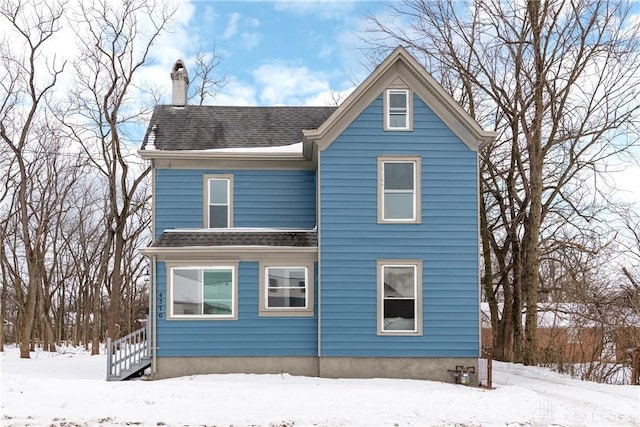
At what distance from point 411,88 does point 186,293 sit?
7.79 metres

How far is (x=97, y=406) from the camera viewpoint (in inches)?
452

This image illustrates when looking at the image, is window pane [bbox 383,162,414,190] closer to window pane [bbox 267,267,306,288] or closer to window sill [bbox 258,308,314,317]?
window pane [bbox 267,267,306,288]

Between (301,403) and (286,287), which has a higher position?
(286,287)

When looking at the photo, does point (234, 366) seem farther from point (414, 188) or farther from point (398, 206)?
point (414, 188)

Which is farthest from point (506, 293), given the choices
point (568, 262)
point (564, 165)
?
point (564, 165)

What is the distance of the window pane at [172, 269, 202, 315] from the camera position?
15.5 m

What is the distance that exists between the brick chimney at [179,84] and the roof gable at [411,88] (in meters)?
6.01

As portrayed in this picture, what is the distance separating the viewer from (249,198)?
17.0 metres

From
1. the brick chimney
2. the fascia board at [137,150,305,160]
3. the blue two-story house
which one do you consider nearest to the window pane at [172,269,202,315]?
the blue two-story house

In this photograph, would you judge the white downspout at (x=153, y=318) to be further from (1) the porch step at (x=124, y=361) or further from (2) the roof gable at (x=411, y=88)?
(2) the roof gable at (x=411, y=88)

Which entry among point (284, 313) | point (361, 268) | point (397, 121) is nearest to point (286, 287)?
point (284, 313)

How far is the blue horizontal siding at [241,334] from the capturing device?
50.3 ft

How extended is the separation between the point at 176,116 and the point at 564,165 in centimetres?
1414

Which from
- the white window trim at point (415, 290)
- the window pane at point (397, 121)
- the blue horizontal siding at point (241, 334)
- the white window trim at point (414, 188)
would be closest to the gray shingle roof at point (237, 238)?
the blue horizontal siding at point (241, 334)
